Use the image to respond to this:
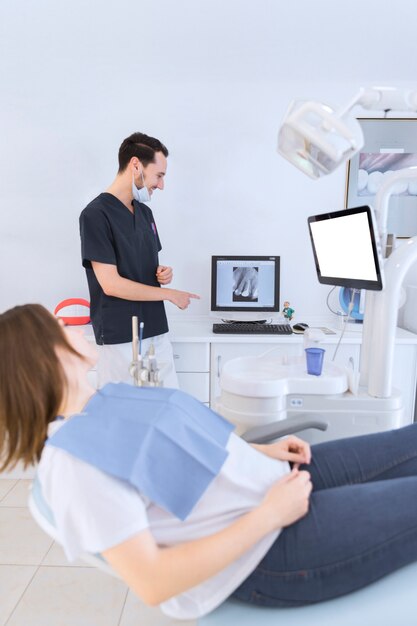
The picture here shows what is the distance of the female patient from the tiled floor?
2.57 ft

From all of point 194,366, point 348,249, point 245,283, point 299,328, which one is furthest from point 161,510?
point 245,283

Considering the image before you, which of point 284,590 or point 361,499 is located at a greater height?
point 361,499

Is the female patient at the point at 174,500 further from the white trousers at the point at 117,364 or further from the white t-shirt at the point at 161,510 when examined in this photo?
the white trousers at the point at 117,364

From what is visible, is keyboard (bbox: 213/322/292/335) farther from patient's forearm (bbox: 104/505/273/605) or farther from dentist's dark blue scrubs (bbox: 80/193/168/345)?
patient's forearm (bbox: 104/505/273/605)

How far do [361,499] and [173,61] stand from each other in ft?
8.06

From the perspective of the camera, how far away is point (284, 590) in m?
0.82

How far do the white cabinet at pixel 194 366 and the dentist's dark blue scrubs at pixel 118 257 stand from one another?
198 millimetres

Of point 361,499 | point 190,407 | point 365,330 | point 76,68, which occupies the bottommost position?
point 361,499

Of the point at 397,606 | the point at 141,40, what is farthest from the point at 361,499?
the point at 141,40

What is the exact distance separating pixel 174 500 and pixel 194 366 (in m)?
1.49

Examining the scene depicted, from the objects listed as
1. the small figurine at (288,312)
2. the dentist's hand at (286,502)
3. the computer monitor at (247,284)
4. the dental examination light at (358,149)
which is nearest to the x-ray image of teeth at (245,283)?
the computer monitor at (247,284)

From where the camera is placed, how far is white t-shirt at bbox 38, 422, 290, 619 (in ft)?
2.28

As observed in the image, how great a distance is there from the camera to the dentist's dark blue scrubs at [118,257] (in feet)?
6.09

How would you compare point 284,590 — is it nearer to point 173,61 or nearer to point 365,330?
point 365,330
